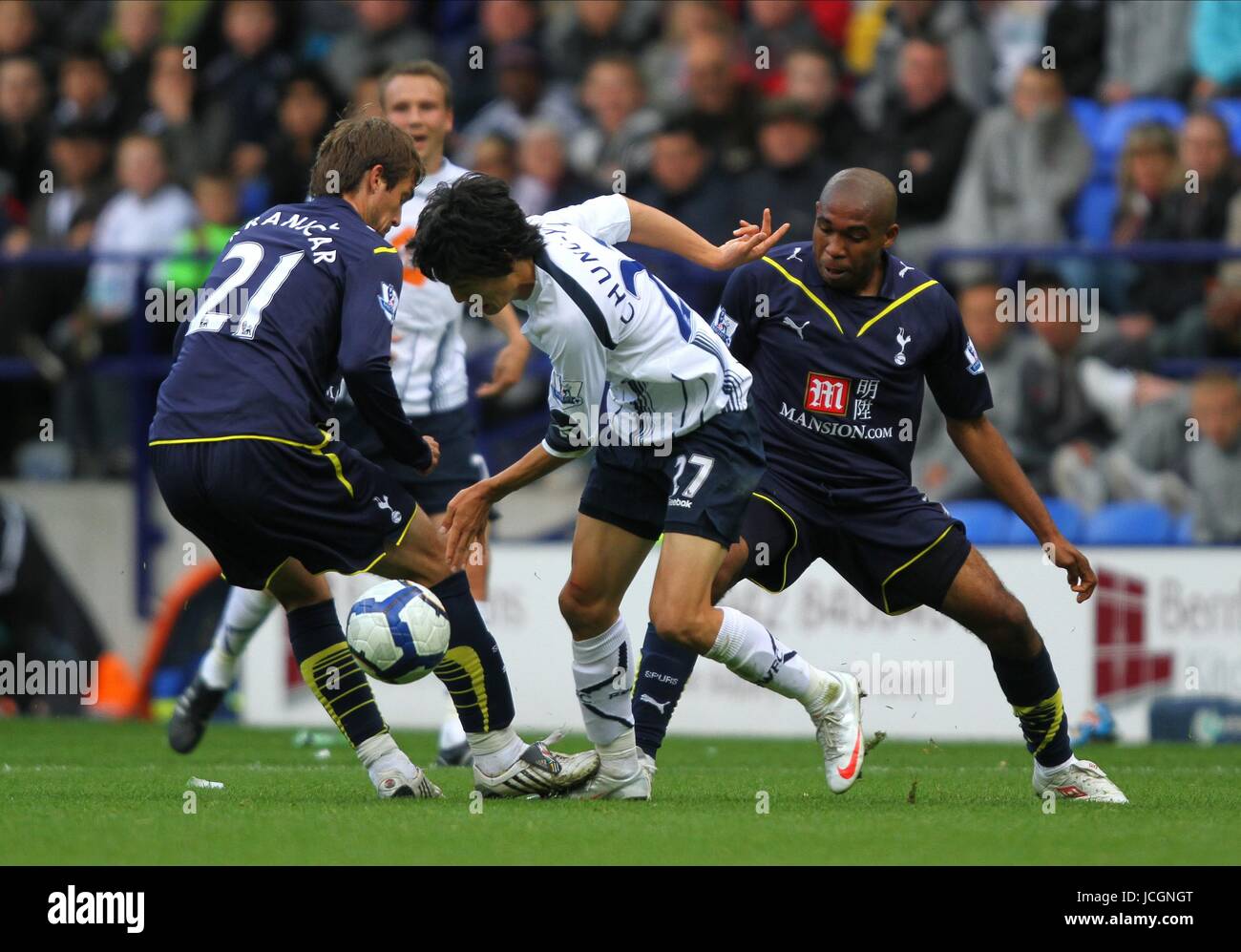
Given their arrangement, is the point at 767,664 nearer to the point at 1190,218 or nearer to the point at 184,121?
the point at 1190,218

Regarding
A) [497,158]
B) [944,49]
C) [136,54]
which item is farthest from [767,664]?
[136,54]

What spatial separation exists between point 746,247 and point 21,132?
973cm

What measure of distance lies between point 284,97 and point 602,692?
863cm

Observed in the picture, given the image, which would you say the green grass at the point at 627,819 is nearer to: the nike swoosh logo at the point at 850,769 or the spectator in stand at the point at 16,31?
the nike swoosh logo at the point at 850,769

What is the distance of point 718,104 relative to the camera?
1259cm

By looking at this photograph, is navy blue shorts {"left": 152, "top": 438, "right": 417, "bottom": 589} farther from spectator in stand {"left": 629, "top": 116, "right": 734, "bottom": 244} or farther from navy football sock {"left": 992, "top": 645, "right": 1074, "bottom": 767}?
spectator in stand {"left": 629, "top": 116, "right": 734, "bottom": 244}

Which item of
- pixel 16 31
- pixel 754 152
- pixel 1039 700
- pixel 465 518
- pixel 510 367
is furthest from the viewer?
pixel 16 31

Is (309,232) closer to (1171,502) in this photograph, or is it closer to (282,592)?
(282,592)

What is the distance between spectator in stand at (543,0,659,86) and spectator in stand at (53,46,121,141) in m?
3.37

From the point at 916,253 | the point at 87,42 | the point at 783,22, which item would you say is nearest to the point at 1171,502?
the point at 916,253

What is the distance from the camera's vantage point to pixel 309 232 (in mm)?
6219

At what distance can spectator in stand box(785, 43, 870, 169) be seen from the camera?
40.5ft

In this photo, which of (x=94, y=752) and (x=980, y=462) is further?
(x=94, y=752)

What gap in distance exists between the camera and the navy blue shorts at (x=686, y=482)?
6.12m
